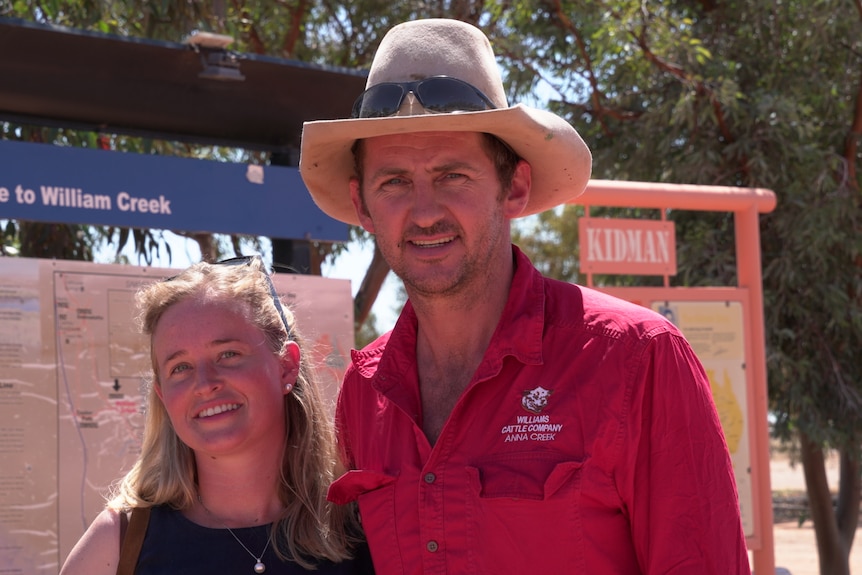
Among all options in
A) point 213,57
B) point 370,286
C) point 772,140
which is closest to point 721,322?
point 213,57

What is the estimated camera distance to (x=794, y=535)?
20266 millimetres

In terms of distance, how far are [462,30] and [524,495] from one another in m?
1.23

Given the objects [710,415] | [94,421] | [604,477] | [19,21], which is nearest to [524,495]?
[604,477]

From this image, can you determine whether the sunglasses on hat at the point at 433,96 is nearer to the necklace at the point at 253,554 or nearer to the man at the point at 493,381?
the man at the point at 493,381

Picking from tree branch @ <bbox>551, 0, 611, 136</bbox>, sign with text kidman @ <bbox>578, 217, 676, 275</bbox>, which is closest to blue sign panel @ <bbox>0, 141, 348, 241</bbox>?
sign with text kidman @ <bbox>578, 217, 676, 275</bbox>

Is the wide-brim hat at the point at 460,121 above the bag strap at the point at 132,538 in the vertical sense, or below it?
above

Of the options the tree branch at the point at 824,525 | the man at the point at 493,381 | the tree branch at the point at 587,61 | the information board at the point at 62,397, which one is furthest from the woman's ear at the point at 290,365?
the tree branch at the point at 587,61

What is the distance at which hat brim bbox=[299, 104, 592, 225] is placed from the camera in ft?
9.19

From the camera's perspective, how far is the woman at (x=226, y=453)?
301cm

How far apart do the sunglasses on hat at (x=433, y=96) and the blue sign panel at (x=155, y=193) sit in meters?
1.91

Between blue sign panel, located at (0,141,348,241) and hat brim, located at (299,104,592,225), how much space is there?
1344mm

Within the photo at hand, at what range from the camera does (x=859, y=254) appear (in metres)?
10.1

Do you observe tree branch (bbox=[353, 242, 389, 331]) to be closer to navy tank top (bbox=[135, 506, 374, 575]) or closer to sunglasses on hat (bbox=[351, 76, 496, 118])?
navy tank top (bbox=[135, 506, 374, 575])

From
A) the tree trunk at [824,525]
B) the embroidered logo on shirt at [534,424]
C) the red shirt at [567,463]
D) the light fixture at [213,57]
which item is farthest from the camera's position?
the tree trunk at [824,525]
